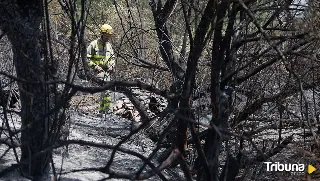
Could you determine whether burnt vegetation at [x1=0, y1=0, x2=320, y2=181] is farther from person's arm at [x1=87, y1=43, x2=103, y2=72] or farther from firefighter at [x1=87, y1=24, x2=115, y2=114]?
firefighter at [x1=87, y1=24, x2=115, y2=114]

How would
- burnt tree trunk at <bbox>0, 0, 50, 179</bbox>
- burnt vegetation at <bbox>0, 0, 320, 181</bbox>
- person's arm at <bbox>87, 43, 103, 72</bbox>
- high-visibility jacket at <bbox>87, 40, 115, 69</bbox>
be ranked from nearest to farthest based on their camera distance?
burnt vegetation at <bbox>0, 0, 320, 181</bbox>
burnt tree trunk at <bbox>0, 0, 50, 179</bbox>
person's arm at <bbox>87, 43, 103, 72</bbox>
high-visibility jacket at <bbox>87, 40, 115, 69</bbox>

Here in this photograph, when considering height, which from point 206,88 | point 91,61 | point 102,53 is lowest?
point 206,88

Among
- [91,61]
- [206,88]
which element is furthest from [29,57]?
[91,61]

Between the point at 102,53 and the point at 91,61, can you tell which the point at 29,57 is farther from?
the point at 102,53

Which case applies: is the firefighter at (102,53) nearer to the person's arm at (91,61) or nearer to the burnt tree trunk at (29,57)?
the person's arm at (91,61)

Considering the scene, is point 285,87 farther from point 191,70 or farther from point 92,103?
point 92,103

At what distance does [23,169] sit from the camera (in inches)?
191

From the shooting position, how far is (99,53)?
9031 mm

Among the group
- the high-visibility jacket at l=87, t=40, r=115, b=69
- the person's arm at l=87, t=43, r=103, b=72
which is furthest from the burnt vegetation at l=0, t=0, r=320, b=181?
the high-visibility jacket at l=87, t=40, r=115, b=69

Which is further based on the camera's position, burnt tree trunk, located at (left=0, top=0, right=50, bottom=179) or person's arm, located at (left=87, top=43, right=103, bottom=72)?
person's arm, located at (left=87, top=43, right=103, bottom=72)

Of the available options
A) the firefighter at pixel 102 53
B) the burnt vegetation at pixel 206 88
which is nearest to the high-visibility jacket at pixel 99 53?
the firefighter at pixel 102 53

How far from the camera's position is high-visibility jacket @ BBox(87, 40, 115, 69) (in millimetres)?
8539

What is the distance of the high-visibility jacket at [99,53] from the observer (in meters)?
8.54

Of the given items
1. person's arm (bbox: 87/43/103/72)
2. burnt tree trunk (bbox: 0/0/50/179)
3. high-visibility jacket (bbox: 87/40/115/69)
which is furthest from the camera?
high-visibility jacket (bbox: 87/40/115/69)
